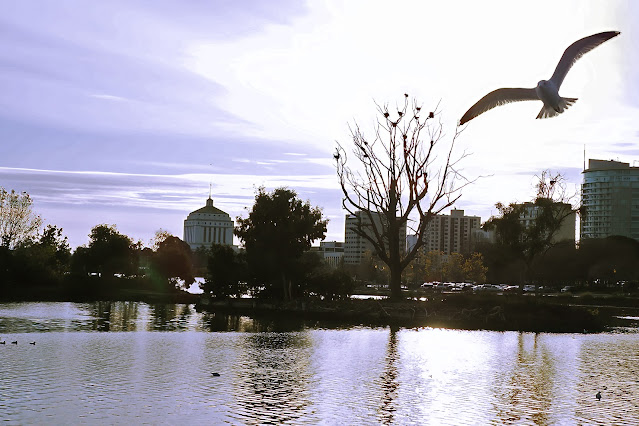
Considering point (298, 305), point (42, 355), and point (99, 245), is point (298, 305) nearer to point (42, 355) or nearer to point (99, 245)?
point (42, 355)

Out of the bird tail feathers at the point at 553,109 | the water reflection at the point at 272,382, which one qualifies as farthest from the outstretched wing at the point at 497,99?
the water reflection at the point at 272,382

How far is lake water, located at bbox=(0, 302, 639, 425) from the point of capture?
17219 mm

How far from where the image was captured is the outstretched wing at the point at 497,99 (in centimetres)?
2403

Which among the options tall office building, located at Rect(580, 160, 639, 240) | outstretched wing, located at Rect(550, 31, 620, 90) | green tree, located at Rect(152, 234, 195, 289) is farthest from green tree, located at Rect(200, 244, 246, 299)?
tall office building, located at Rect(580, 160, 639, 240)

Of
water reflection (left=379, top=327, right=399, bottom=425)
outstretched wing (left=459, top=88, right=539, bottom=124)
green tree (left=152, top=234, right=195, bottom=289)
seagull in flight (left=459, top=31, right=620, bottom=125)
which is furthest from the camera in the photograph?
green tree (left=152, top=234, right=195, bottom=289)

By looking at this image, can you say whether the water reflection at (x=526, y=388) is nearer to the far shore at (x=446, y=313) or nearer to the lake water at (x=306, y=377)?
the lake water at (x=306, y=377)

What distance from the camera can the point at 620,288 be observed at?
3782 inches

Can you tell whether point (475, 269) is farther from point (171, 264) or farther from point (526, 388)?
point (526, 388)

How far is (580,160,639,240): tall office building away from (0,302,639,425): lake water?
6221 inches

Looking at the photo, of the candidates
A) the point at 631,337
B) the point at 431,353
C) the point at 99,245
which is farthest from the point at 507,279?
the point at 431,353

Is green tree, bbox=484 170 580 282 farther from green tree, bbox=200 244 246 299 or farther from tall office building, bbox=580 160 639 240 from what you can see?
tall office building, bbox=580 160 639 240

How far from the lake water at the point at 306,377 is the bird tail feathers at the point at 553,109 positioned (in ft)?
28.7

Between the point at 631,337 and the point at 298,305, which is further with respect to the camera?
the point at 298,305

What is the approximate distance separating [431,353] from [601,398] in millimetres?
10270
